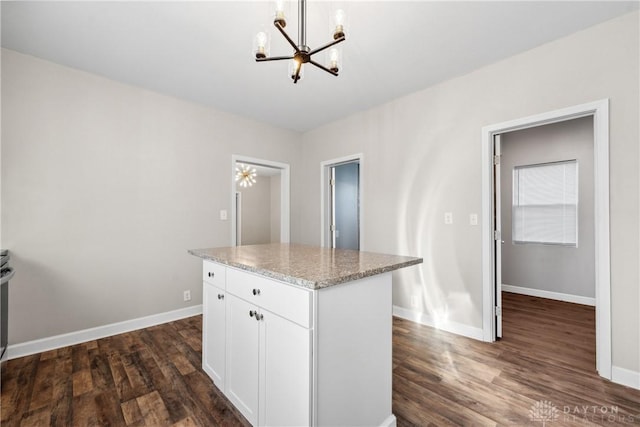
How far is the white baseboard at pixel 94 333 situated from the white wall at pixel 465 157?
97.3 inches

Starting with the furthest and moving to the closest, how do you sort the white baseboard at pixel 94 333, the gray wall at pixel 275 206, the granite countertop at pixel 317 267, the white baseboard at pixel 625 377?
the gray wall at pixel 275 206 < the white baseboard at pixel 94 333 < the white baseboard at pixel 625 377 < the granite countertop at pixel 317 267

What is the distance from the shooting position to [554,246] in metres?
4.04

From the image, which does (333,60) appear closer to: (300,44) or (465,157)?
(300,44)

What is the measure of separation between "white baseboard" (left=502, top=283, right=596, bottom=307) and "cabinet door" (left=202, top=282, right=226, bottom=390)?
14.7 ft

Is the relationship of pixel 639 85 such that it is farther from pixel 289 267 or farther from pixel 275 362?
pixel 275 362

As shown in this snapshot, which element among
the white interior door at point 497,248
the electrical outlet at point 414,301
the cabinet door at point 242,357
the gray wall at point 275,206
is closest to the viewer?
the cabinet door at point 242,357

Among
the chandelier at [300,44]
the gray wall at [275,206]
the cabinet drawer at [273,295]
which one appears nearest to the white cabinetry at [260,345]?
the cabinet drawer at [273,295]

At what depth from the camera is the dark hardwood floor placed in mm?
1664

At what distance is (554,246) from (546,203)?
63cm

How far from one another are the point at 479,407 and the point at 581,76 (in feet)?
8.33

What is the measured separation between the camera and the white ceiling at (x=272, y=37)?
192cm

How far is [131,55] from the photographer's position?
97.5 inches

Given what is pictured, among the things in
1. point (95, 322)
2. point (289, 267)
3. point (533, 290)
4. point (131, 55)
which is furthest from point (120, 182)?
point (533, 290)

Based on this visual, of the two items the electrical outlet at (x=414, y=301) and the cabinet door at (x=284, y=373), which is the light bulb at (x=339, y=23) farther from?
the electrical outlet at (x=414, y=301)
